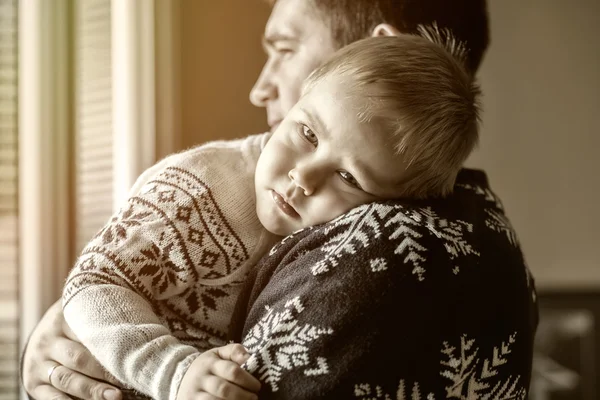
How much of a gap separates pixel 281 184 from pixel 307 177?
1.6 inches

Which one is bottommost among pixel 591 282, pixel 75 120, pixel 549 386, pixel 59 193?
pixel 549 386

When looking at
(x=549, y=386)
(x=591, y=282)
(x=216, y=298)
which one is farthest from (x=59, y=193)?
(x=591, y=282)

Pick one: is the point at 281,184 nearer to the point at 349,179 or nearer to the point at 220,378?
the point at 349,179

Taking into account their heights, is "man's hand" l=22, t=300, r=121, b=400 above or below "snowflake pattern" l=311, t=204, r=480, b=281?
below

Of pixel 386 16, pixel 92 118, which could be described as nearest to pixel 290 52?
pixel 386 16

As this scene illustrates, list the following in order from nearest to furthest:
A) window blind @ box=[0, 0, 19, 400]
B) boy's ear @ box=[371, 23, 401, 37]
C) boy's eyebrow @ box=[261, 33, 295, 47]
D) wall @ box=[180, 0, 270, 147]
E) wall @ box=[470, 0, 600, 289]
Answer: boy's ear @ box=[371, 23, 401, 37], boy's eyebrow @ box=[261, 33, 295, 47], window blind @ box=[0, 0, 19, 400], wall @ box=[180, 0, 270, 147], wall @ box=[470, 0, 600, 289]

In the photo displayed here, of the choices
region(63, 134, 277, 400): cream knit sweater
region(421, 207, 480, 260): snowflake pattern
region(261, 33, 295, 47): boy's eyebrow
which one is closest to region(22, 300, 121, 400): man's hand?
region(63, 134, 277, 400): cream knit sweater

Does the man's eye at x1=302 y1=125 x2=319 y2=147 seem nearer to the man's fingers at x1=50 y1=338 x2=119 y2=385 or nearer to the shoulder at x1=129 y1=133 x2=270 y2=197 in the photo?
the shoulder at x1=129 y1=133 x2=270 y2=197

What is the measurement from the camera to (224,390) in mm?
608

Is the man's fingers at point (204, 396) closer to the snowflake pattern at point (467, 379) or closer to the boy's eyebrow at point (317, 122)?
the snowflake pattern at point (467, 379)

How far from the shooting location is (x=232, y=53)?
1790 millimetres

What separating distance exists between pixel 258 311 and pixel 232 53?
1.22 metres

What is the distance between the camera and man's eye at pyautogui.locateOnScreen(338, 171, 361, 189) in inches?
33.0

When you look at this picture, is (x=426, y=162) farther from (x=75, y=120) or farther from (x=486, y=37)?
(x=75, y=120)
